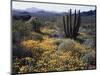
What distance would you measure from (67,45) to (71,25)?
9.2 inches

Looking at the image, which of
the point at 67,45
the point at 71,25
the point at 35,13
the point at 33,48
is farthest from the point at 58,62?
the point at 35,13

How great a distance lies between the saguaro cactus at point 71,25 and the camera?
2557 mm

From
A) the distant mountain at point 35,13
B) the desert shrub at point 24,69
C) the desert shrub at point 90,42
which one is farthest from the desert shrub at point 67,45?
the desert shrub at point 24,69

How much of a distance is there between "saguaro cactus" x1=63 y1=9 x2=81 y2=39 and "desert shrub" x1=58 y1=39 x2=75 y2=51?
0.19 ft

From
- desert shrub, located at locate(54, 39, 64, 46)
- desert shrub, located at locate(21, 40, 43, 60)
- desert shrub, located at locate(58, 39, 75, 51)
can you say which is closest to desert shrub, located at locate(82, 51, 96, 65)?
desert shrub, located at locate(58, 39, 75, 51)

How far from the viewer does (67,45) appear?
2564 millimetres

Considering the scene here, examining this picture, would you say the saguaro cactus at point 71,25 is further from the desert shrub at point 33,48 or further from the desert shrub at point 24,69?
the desert shrub at point 24,69

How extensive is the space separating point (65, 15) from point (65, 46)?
351 mm

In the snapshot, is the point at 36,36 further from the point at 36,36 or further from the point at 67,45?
the point at 67,45

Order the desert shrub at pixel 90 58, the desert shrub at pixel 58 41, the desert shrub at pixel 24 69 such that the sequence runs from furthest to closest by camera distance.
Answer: the desert shrub at pixel 90 58, the desert shrub at pixel 58 41, the desert shrub at pixel 24 69

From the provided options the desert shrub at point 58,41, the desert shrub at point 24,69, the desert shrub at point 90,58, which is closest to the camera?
the desert shrub at point 24,69

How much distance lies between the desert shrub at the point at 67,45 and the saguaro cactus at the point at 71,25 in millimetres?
57

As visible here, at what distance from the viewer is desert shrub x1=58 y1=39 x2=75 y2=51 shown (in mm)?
2537

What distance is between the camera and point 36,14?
2.45 m
